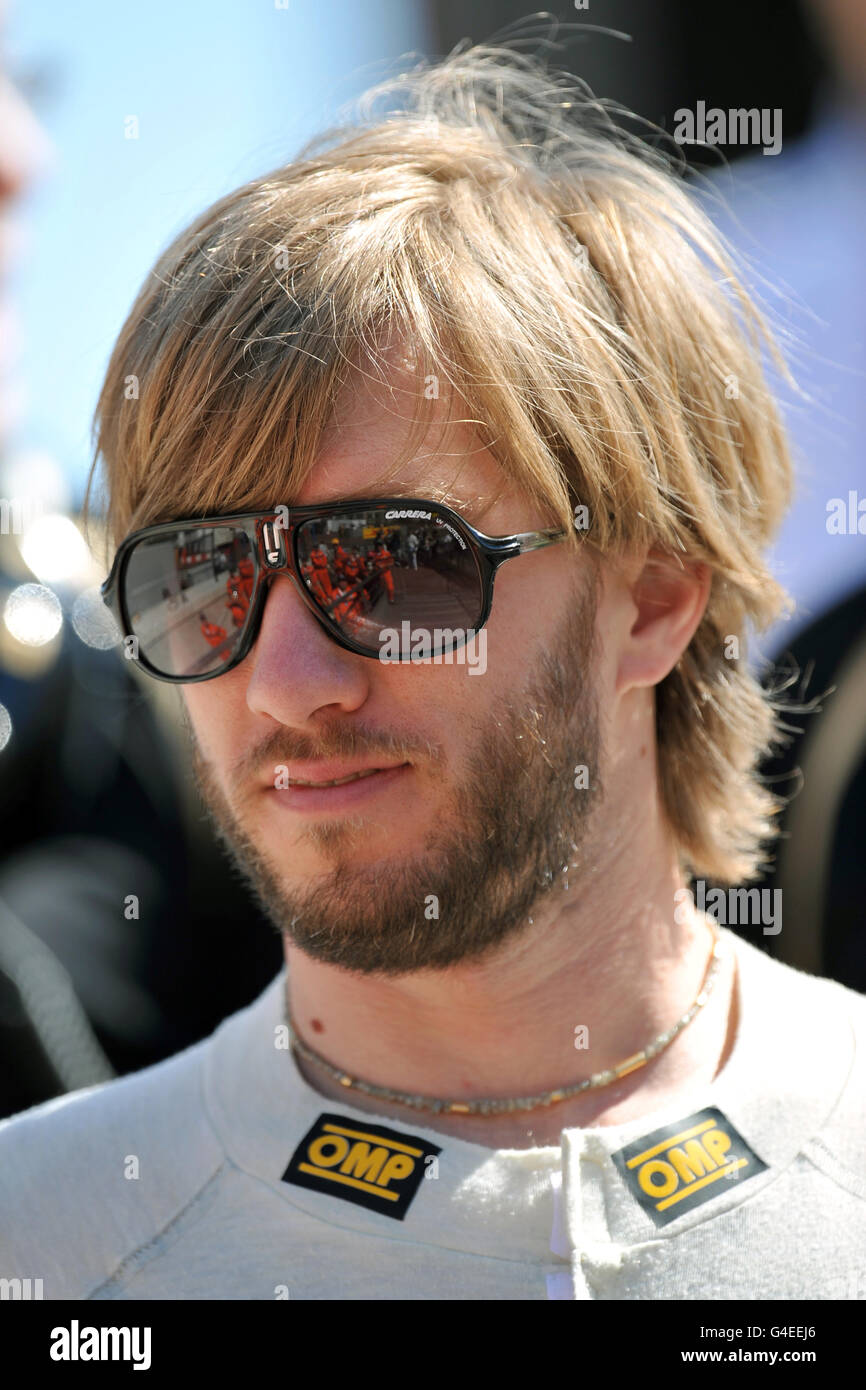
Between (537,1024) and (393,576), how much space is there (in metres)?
0.67

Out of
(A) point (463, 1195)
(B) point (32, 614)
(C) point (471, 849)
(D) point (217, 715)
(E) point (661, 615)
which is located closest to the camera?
(A) point (463, 1195)

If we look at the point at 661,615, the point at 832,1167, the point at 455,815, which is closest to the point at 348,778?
the point at 455,815

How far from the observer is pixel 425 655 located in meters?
1.58

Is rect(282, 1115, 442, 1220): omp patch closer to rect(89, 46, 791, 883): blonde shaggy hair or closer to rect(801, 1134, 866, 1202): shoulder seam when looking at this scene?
rect(801, 1134, 866, 1202): shoulder seam

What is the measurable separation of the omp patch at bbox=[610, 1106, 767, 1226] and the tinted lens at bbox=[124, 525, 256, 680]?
856mm

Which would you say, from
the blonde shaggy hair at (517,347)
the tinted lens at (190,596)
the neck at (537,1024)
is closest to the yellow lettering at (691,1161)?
the neck at (537,1024)

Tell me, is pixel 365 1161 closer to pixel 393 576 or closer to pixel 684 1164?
pixel 684 1164

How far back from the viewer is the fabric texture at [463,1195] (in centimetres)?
148

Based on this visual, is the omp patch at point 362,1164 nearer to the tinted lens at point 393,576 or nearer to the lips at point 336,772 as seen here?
the lips at point 336,772

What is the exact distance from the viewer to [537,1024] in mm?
1713

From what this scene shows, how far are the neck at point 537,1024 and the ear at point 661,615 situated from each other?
0.94 feet

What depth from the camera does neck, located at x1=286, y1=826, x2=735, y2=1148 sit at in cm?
169

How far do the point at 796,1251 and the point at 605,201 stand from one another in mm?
1551

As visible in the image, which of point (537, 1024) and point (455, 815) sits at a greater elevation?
point (455, 815)
